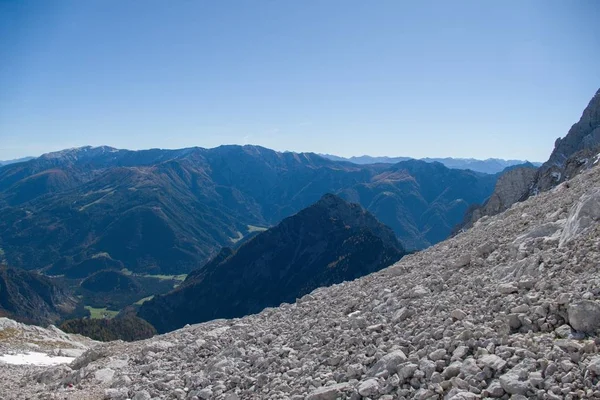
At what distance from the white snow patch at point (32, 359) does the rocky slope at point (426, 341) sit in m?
9.78

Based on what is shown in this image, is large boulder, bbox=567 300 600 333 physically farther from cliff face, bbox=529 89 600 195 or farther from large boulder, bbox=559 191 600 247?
cliff face, bbox=529 89 600 195

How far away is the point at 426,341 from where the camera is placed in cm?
1255

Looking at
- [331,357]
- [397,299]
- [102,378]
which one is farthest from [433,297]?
[102,378]

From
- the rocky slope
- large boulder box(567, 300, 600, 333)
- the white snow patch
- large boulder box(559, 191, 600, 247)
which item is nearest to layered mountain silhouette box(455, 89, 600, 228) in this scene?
large boulder box(559, 191, 600, 247)

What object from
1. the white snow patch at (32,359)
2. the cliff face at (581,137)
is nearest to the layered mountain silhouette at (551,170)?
the cliff face at (581,137)

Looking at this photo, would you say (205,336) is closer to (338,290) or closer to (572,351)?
(338,290)

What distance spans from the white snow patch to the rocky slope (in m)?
9.78

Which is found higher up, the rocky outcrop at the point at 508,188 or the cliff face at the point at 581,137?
the cliff face at the point at 581,137

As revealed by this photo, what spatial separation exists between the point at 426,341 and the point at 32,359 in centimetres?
3368

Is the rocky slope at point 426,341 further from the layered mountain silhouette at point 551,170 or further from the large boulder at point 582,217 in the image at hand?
the layered mountain silhouette at point 551,170

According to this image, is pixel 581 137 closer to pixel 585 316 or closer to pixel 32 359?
pixel 32 359

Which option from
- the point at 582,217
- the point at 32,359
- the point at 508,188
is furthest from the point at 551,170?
the point at 32,359

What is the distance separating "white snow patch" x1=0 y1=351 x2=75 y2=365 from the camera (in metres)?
33.6

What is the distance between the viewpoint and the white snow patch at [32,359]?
33.6 meters
